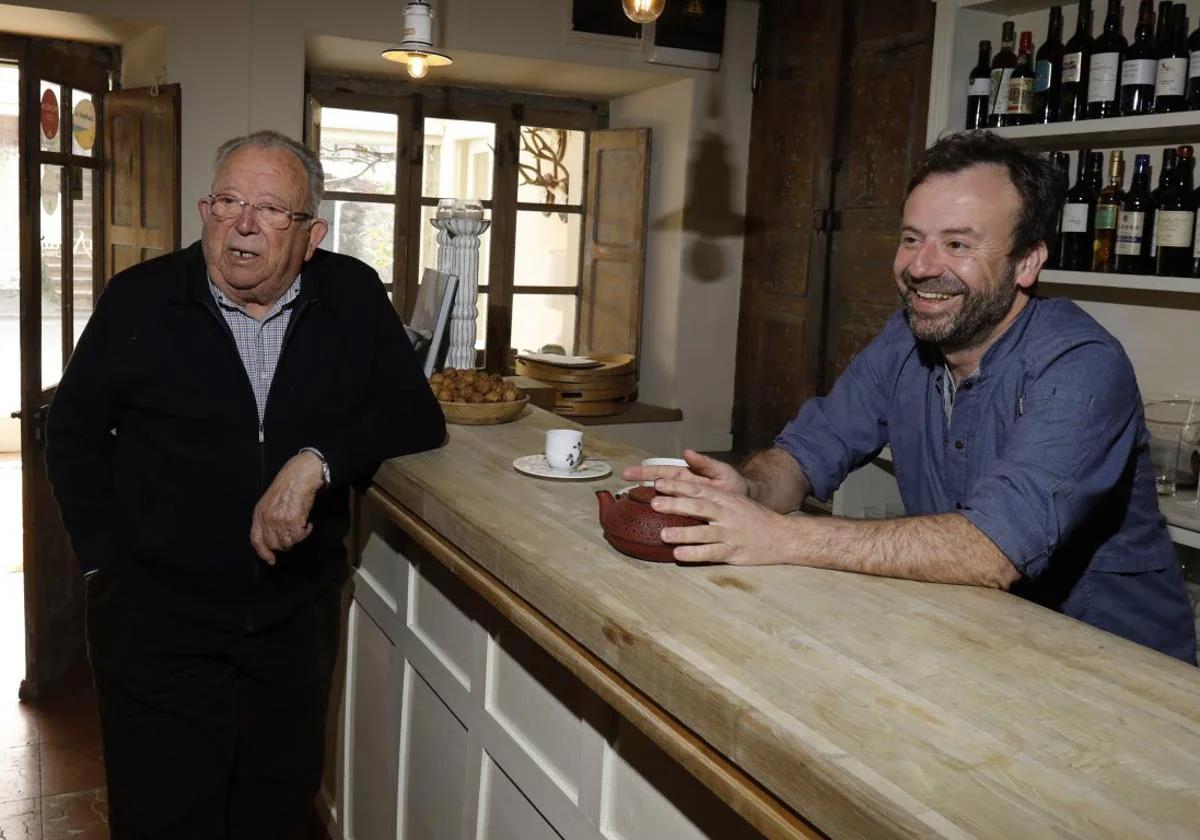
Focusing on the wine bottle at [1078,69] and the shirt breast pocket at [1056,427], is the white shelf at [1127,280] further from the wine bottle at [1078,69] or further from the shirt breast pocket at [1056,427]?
the shirt breast pocket at [1056,427]

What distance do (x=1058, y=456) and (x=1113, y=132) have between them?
1794 mm

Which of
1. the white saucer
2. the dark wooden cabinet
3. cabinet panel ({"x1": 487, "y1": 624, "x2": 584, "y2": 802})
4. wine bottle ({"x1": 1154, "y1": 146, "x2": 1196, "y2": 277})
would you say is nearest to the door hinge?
the dark wooden cabinet

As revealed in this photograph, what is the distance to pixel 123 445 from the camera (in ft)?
6.81

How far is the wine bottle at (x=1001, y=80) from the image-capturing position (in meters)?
3.40

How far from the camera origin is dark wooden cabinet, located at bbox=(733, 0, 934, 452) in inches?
200

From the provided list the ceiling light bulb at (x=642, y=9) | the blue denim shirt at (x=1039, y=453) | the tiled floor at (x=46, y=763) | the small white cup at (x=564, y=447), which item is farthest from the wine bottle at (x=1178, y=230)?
the tiled floor at (x=46, y=763)

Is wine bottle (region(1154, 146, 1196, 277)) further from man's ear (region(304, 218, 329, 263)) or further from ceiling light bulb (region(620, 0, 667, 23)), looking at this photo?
man's ear (region(304, 218, 329, 263))

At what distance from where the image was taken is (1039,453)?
1.65 m

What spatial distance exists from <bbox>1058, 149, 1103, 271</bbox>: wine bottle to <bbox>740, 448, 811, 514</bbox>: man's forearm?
1.54 m

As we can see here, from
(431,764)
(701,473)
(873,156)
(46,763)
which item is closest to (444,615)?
(431,764)

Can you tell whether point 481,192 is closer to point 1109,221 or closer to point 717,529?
point 1109,221

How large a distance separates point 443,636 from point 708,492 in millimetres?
813

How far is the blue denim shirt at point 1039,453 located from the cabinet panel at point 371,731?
100cm

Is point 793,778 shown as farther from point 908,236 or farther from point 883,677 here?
point 908,236
